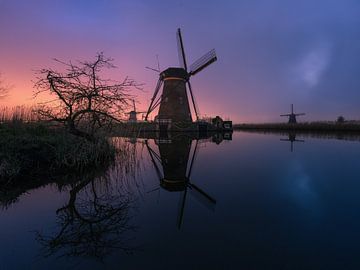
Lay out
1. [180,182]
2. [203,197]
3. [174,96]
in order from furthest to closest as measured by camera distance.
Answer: [174,96], [180,182], [203,197]

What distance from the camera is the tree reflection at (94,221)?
3143 mm

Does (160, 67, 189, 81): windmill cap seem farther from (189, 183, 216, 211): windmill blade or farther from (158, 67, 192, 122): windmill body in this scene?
(189, 183, 216, 211): windmill blade

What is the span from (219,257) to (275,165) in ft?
25.9

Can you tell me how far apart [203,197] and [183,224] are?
1563mm

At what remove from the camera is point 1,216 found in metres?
4.14

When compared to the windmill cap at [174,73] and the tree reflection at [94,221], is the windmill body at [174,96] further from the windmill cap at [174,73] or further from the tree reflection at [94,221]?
the tree reflection at [94,221]

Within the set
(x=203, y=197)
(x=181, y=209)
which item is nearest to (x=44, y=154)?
(x=181, y=209)

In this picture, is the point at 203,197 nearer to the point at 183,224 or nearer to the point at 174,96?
the point at 183,224

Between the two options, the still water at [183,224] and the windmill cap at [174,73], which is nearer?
the still water at [183,224]

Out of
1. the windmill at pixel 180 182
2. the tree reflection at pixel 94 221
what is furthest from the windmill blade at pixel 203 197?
the tree reflection at pixel 94 221

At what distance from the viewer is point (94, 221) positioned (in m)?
4.00

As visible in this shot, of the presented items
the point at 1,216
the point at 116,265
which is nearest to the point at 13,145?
the point at 1,216

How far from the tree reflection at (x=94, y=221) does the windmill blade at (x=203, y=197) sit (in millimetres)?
1485

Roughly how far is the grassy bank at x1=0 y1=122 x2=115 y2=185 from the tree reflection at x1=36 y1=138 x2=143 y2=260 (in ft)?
4.80
